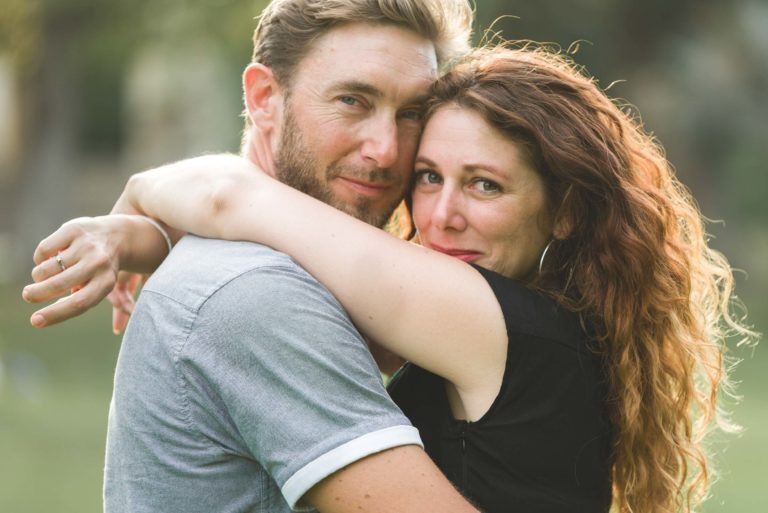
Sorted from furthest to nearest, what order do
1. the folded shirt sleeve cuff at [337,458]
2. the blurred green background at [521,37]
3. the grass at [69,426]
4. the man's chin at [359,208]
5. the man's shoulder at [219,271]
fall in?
the blurred green background at [521,37], the grass at [69,426], the man's chin at [359,208], the man's shoulder at [219,271], the folded shirt sleeve cuff at [337,458]

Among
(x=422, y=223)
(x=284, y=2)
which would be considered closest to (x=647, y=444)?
(x=422, y=223)

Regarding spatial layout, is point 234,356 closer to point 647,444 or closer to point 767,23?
point 647,444

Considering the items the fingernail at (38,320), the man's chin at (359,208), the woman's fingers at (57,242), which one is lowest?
the fingernail at (38,320)

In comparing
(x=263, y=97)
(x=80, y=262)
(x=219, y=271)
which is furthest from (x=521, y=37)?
(x=219, y=271)

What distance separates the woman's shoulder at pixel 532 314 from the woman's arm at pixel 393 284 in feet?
0.10

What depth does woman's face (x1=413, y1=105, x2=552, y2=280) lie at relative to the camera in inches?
141

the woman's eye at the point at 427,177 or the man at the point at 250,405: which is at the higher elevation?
the woman's eye at the point at 427,177

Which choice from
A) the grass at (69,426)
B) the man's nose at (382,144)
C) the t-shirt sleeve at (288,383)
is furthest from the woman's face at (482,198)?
the grass at (69,426)

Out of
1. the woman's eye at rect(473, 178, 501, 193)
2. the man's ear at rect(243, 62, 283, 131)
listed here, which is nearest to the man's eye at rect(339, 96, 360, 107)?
the man's ear at rect(243, 62, 283, 131)

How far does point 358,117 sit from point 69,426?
26.7 ft

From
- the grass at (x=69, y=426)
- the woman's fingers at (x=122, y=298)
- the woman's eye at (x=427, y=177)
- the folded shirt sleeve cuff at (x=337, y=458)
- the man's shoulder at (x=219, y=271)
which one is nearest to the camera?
the folded shirt sleeve cuff at (x=337, y=458)

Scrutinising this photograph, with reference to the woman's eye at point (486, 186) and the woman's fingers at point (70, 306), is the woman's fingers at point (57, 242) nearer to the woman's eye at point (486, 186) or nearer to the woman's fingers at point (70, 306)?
the woman's fingers at point (70, 306)

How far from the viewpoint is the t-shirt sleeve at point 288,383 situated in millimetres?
2832

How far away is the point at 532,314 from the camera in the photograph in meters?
3.20
